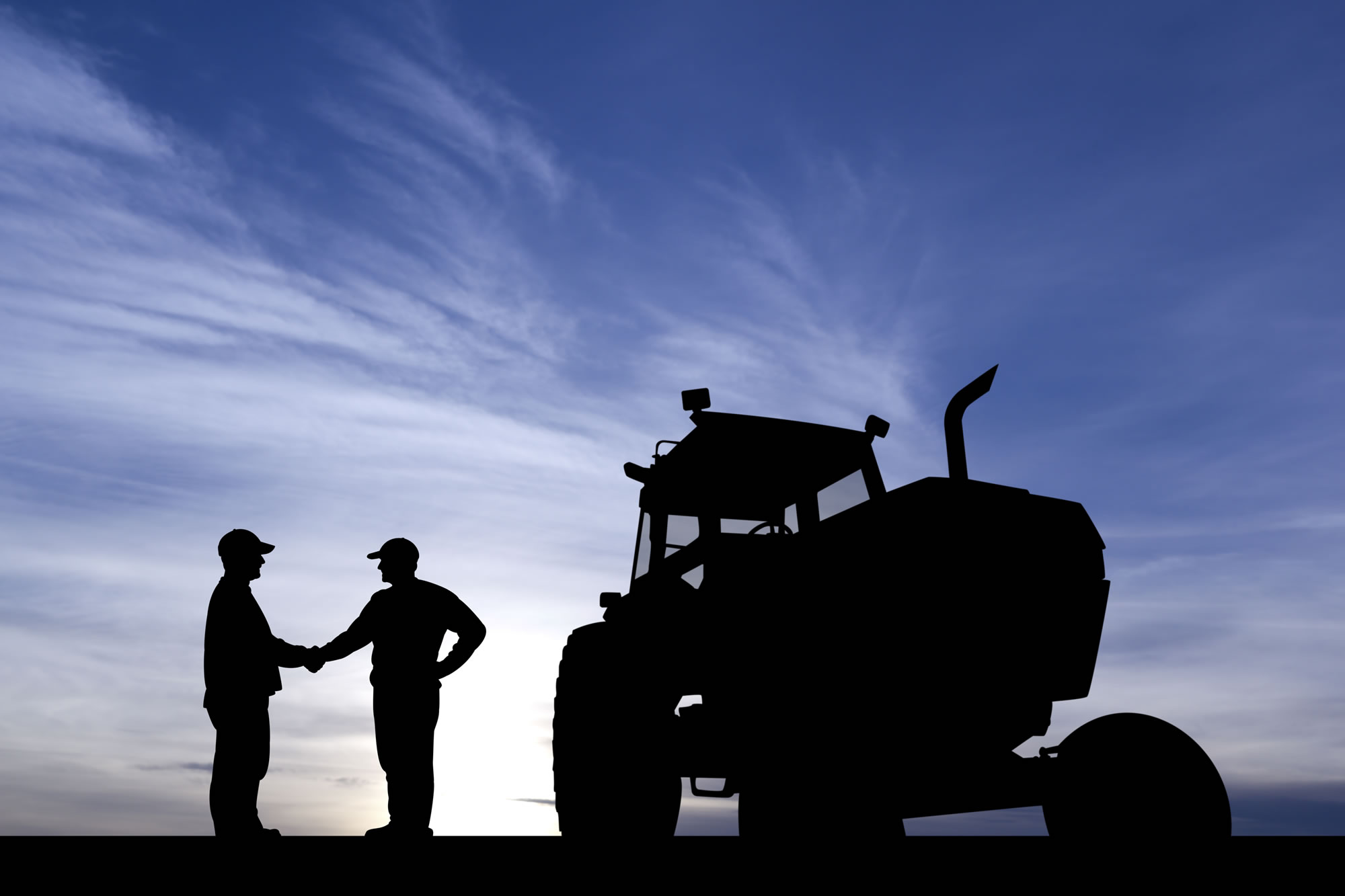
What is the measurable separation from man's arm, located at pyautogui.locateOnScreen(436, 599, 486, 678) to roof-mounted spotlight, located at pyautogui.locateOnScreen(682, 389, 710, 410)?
2.32 meters

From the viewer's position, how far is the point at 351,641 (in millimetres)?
8664

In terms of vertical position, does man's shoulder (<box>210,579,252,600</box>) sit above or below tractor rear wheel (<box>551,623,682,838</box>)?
above

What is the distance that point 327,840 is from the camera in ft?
22.6

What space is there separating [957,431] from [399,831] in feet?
14.9

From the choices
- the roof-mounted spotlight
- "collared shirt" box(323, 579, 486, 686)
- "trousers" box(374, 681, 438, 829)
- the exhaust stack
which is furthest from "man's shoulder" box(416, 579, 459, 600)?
the exhaust stack

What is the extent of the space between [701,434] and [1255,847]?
4118mm

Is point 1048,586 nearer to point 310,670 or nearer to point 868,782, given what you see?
point 868,782

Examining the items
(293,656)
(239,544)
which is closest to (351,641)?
(293,656)

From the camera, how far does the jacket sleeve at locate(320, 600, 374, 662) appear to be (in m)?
8.62

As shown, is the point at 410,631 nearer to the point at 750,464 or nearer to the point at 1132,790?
the point at 750,464

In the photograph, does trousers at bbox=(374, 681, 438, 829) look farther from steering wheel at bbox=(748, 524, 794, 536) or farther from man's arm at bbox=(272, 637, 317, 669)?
steering wheel at bbox=(748, 524, 794, 536)

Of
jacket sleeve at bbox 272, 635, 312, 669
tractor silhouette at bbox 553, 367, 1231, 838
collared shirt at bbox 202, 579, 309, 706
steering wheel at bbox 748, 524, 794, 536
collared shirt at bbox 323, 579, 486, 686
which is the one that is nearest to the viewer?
tractor silhouette at bbox 553, 367, 1231, 838

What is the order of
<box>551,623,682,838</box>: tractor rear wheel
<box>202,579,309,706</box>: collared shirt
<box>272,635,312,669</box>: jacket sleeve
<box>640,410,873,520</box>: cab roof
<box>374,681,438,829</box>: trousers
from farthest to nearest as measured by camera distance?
<box>272,635,312,669</box>: jacket sleeve
<box>374,681,438,829</box>: trousers
<box>202,579,309,706</box>: collared shirt
<box>640,410,873,520</box>: cab roof
<box>551,623,682,838</box>: tractor rear wheel

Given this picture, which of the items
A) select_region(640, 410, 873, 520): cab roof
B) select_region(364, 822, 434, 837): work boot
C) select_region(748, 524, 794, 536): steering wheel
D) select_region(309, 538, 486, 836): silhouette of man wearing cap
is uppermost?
select_region(640, 410, 873, 520): cab roof
